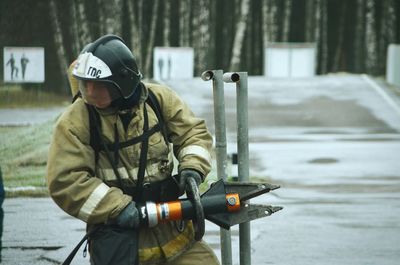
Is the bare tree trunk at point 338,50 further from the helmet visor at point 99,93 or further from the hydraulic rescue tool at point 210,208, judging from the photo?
the helmet visor at point 99,93

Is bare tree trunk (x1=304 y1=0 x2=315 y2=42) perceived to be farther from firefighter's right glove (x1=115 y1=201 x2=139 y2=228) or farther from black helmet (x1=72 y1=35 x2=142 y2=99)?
firefighter's right glove (x1=115 y1=201 x2=139 y2=228)

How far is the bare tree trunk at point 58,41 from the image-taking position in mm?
17172

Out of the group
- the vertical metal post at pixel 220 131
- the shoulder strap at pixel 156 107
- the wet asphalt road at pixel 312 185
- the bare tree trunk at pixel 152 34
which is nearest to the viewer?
the shoulder strap at pixel 156 107

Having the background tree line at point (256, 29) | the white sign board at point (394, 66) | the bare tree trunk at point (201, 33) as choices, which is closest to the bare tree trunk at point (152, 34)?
the background tree line at point (256, 29)

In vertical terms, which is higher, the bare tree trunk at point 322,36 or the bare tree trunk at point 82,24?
the bare tree trunk at point 82,24

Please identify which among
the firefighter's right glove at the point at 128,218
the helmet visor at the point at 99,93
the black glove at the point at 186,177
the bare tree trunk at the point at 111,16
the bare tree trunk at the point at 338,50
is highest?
the helmet visor at the point at 99,93

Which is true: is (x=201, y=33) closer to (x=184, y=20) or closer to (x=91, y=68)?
(x=184, y=20)

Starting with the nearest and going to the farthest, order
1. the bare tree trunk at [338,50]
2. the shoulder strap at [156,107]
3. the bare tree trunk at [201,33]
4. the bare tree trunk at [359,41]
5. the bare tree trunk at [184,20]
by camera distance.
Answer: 1. the shoulder strap at [156,107]
2. the bare tree trunk at [184,20]
3. the bare tree trunk at [201,33]
4. the bare tree trunk at [359,41]
5. the bare tree trunk at [338,50]

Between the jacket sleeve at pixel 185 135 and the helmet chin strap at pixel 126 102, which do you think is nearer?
the helmet chin strap at pixel 126 102

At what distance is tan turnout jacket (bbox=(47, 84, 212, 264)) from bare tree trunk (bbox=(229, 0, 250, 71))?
Result: 28.3 m

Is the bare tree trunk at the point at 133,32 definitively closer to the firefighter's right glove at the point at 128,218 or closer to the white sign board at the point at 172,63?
the white sign board at the point at 172,63

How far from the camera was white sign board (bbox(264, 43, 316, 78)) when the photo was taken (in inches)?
1150

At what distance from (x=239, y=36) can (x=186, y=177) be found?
96.9 feet

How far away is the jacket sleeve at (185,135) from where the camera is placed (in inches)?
163
